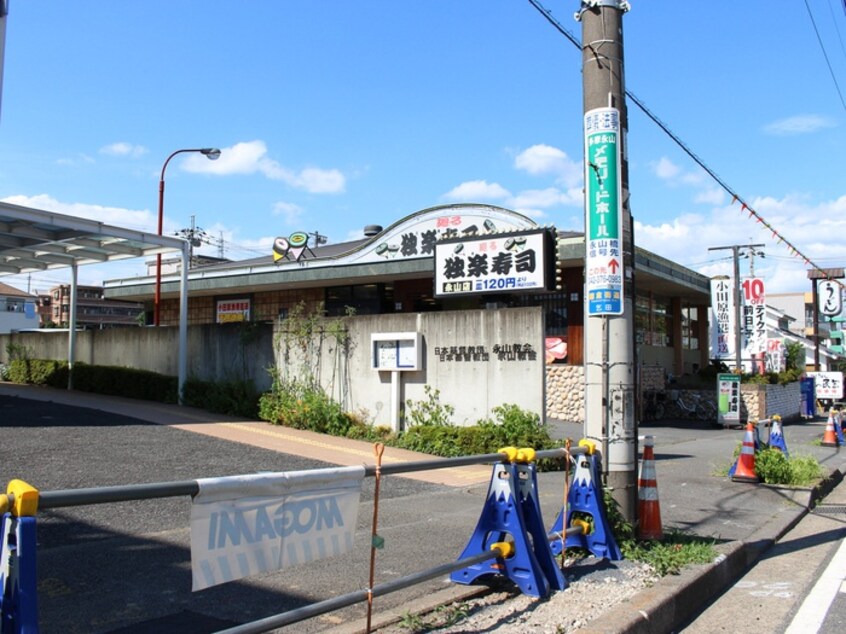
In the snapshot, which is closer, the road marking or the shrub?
the road marking

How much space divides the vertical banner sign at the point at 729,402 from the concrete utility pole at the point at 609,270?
19.1 meters

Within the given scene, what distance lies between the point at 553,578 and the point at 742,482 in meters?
7.52

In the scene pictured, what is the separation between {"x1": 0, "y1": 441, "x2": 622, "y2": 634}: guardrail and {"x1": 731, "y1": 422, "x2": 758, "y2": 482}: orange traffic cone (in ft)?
21.0

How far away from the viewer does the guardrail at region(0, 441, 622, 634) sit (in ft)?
8.70

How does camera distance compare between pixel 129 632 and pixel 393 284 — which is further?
pixel 393 284

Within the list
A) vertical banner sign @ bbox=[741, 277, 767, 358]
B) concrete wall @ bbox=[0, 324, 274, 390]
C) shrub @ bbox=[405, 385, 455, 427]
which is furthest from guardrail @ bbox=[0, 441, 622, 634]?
vertical banner sign @ bbox=[741, 277, 767, 358]

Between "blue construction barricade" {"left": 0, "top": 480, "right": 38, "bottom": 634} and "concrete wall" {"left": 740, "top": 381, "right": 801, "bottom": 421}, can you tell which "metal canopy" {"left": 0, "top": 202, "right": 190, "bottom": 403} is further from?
"concrete wall" {"left": 740, "top": 381, "right": 801, "bottom": 421}

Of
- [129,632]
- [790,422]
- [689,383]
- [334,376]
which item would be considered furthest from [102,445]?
[790,422]

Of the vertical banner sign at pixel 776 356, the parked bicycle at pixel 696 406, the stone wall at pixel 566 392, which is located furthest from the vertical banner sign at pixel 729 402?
the vertical banner sign at pixel 776 356

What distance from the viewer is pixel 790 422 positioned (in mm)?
29422

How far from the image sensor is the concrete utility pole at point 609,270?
6.62m

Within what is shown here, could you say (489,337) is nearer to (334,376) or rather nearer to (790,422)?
(334,376)

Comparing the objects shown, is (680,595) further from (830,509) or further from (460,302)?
(460,302)

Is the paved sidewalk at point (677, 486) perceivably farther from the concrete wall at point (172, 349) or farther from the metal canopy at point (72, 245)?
the metal canopy at point (72, 245)
